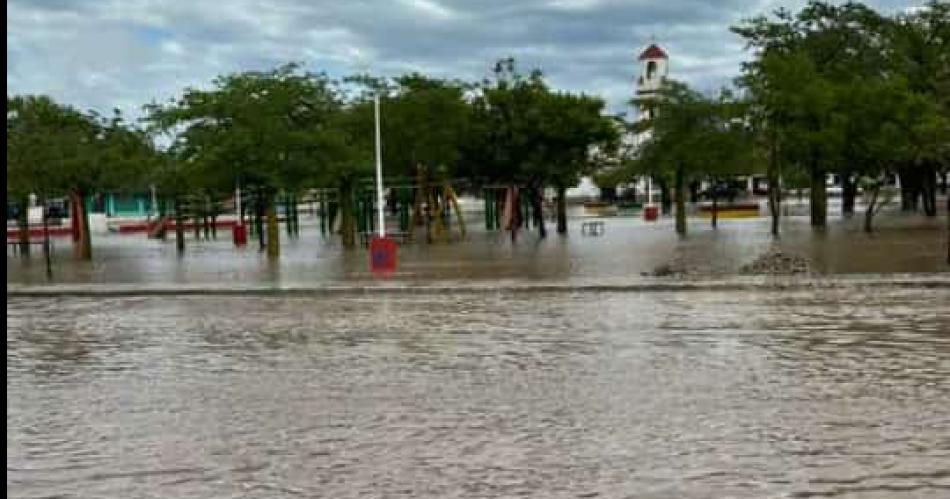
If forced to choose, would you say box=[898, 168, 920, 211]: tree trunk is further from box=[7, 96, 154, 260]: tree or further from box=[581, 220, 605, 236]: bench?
box=[7, 96, 154, 260]: tree

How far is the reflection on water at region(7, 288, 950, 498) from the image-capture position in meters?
7.71

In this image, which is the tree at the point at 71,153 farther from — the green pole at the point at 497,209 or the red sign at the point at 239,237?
the green pole at the point at 497,209

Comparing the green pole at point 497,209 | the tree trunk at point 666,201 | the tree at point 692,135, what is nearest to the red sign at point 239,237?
the green pole at point 497,209

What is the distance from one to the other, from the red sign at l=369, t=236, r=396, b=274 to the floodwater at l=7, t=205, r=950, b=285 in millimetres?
336

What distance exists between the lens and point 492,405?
34.2 ft

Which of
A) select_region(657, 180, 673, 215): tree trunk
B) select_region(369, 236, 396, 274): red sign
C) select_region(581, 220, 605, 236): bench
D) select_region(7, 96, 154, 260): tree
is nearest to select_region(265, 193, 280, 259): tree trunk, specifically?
select_region(7, 96, 154, 260): tree

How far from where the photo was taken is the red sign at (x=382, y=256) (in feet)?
95.2

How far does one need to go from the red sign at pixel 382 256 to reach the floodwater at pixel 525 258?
34cm

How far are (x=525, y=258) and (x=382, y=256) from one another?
19.3 feet

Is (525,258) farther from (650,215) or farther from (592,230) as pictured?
(650,215)

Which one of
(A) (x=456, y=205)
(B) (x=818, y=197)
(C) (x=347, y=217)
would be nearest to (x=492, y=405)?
(C) (x=347, y=217)

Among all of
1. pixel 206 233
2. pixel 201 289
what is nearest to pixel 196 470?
pixel 201 289

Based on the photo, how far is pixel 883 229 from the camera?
4619cm

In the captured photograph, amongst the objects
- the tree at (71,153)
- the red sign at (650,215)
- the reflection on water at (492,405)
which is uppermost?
the tree at (71,153)
